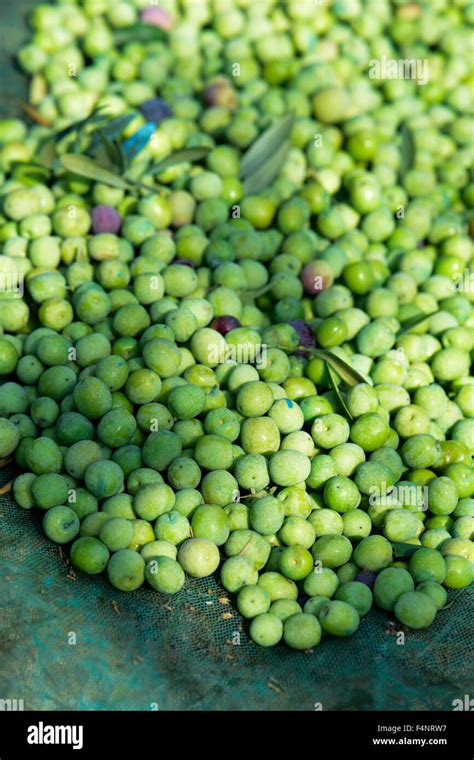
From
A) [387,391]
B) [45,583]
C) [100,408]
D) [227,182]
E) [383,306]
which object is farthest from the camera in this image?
[227,182]

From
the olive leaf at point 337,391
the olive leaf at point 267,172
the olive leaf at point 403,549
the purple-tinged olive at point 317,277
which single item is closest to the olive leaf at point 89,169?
the olive leaf at point 267,172

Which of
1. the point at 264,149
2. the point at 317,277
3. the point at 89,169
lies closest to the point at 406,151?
the point at 264,149

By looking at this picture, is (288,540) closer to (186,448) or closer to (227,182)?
(186,448)

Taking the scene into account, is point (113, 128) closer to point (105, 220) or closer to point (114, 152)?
point (114, 152)

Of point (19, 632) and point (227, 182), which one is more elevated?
point (227, 182)

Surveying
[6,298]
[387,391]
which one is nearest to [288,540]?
[387,391]

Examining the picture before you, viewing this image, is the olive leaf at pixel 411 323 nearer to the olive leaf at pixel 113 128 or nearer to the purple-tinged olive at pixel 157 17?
the olive leaf at pixel 113 128
